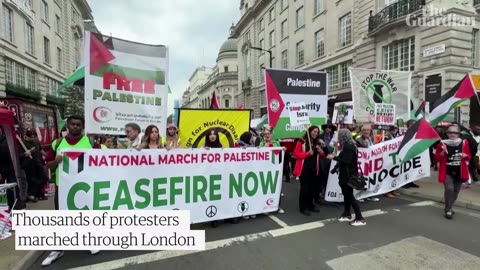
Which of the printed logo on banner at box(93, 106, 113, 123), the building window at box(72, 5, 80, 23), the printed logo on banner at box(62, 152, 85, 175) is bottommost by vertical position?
the printed logo on banner at box(62, 152, 85, 175)

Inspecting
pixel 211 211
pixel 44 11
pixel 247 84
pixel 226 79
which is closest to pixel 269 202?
pixel 211 211

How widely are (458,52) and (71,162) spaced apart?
1747cm

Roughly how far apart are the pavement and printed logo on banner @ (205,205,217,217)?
25 cm

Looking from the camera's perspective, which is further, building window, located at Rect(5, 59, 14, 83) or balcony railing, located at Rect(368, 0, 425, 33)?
building window, located at Rect(5, 59, 14, 83)

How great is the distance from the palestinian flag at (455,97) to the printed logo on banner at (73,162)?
6.69 meters

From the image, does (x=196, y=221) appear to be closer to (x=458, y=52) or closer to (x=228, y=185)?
(x=228, y=185)

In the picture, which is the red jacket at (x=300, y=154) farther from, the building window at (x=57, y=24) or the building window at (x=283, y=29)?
the building window at (x=57, y=24)

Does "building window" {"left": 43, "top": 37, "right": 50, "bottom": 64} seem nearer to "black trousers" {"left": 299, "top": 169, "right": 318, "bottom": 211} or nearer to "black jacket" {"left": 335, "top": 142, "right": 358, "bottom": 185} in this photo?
"black trousers" {"left": 299, "top": 169, "right": 318, "bottom": 211}

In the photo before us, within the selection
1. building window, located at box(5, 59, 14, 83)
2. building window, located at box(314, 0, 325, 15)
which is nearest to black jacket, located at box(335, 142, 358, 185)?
building window, located at box(314, 0, 325, 15)

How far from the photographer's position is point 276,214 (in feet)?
19.6

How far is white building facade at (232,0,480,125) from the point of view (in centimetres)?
1525

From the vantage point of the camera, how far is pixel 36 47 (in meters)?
27.4

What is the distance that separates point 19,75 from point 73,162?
25922 millimetres

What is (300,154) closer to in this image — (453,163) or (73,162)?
(453,163)
